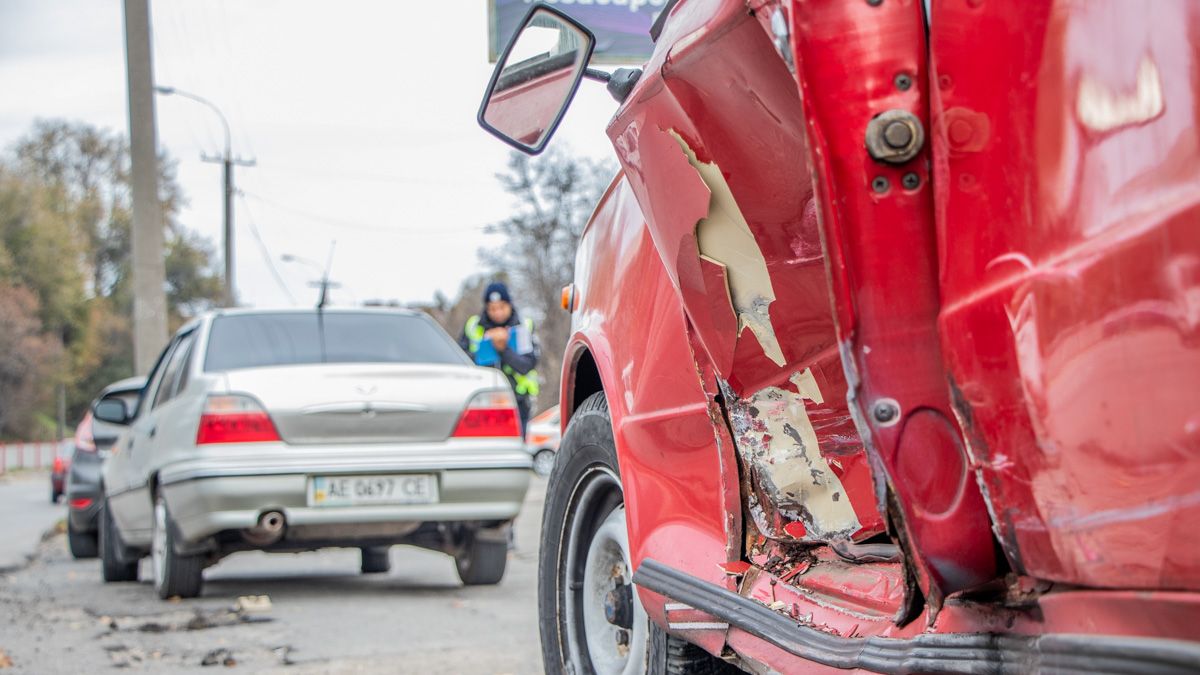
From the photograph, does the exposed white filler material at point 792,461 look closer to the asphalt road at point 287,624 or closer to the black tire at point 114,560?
the asphalt road at point 287,624

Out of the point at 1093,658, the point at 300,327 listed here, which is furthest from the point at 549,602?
the point at 300,327

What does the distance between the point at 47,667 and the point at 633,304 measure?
10.0ft

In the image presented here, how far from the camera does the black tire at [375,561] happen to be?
334 inches

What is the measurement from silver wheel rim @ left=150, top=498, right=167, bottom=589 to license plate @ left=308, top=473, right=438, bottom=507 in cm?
86

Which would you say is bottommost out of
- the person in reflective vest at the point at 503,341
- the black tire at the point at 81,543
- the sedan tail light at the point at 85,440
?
the black tire at the point at 81,543

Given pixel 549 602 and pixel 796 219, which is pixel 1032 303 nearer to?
pixel 796 219

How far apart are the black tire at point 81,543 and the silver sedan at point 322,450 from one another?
127 inches

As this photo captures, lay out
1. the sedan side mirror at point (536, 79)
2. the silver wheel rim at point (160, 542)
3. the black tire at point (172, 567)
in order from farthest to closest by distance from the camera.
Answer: the silver wheel rim at point (160, 542) → the black tire at point (172, 567) → the sedan side mirror at point (536, 79)

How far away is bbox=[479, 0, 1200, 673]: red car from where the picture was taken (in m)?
1.33

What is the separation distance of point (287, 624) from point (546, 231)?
117ft

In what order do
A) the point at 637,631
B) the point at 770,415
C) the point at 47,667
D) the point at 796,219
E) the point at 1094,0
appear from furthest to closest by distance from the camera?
the point at 47,667 → the point at 637,631 → the point at 770,415 → the point at 796,219 → the point at 1094,0

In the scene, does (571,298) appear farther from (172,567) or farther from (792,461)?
(172,567)

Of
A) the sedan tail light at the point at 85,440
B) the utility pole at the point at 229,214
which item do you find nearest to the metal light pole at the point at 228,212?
the utility pole at the point at 229,214

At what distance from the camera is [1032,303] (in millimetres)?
1490
